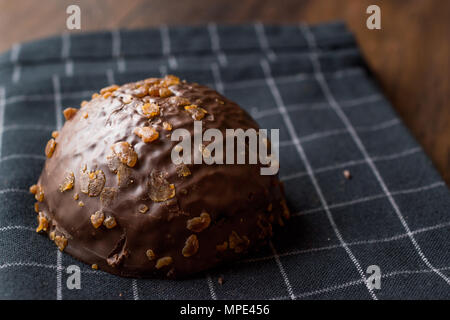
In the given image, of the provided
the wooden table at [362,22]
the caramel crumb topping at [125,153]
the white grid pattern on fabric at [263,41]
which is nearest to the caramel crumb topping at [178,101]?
the caramel crumb topping at [125,153]

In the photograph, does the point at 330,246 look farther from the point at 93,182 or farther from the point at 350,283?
the point at 93,182

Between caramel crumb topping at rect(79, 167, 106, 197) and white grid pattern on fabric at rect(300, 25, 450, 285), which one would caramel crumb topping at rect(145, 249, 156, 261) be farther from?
white grid pattern on fabric at rect(300, 25, 450, 285)

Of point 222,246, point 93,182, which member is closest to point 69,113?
point 93,182

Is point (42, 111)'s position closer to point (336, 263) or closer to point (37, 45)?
point (37, 45)
